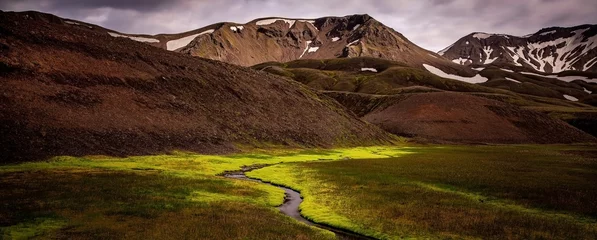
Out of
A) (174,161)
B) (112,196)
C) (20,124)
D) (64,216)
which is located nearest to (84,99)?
(20,124)

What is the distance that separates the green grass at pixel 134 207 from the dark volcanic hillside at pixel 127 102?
17.1 meters

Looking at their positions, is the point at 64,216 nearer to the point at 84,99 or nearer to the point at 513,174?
the point at 513,174

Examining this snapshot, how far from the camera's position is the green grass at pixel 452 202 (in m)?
22.1

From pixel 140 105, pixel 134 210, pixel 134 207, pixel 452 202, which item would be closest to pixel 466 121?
pixel 140 105

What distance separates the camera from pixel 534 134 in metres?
147

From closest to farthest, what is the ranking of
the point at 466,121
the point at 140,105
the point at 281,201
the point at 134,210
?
the point at 134,210
the point at 281,201
the point at 140,105
the point at 466,121

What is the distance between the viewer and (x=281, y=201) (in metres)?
31.3

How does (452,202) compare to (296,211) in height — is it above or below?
above

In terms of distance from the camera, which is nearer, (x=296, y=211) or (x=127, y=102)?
(x=296, y=211)

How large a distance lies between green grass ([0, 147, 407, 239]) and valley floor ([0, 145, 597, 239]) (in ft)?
0.18

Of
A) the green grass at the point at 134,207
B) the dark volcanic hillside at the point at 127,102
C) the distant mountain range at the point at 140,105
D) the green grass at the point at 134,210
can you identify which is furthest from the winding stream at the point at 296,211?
the dark volcanic hillside at the point at 127,102

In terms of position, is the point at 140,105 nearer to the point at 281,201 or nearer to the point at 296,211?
→ the point at 281,201

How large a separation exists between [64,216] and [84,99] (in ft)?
173

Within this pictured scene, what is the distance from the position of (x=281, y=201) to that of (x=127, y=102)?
2092 inches
